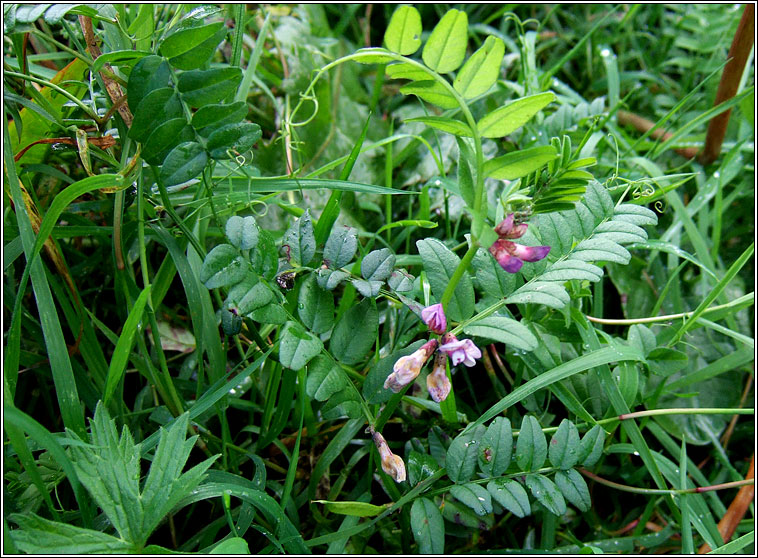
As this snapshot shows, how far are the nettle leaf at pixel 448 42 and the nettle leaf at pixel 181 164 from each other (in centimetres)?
32

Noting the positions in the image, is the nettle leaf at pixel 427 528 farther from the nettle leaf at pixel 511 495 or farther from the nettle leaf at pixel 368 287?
the nettle leaf at pixel 368 287

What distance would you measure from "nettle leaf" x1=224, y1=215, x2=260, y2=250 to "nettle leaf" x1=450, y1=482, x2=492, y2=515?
0.43m

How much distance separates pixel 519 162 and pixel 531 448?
406mm

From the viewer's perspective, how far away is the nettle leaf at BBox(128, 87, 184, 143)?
0.80m

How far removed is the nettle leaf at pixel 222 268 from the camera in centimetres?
73

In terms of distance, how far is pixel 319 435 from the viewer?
3.48 feet

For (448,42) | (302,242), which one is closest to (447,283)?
(302,242)

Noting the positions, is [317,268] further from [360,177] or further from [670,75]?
[670,75]

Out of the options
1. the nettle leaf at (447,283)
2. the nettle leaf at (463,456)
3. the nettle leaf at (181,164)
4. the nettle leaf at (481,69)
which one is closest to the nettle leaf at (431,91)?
the nettle leaf at (481,69)

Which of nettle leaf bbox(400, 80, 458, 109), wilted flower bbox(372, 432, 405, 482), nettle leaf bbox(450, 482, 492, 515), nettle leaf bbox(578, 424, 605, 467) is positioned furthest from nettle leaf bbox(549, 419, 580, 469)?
nettle leaf bbox(400, 80, 458, 109)

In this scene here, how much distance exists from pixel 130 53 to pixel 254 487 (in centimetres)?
63

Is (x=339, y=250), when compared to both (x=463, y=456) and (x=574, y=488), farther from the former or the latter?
(x=574, y=488)

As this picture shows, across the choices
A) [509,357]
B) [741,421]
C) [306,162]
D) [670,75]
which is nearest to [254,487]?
[509,357]

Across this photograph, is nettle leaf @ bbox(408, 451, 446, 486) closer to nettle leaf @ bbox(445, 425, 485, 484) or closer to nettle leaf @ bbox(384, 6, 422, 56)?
nettle leaf @ bbox(445, 425, 485, 484)
